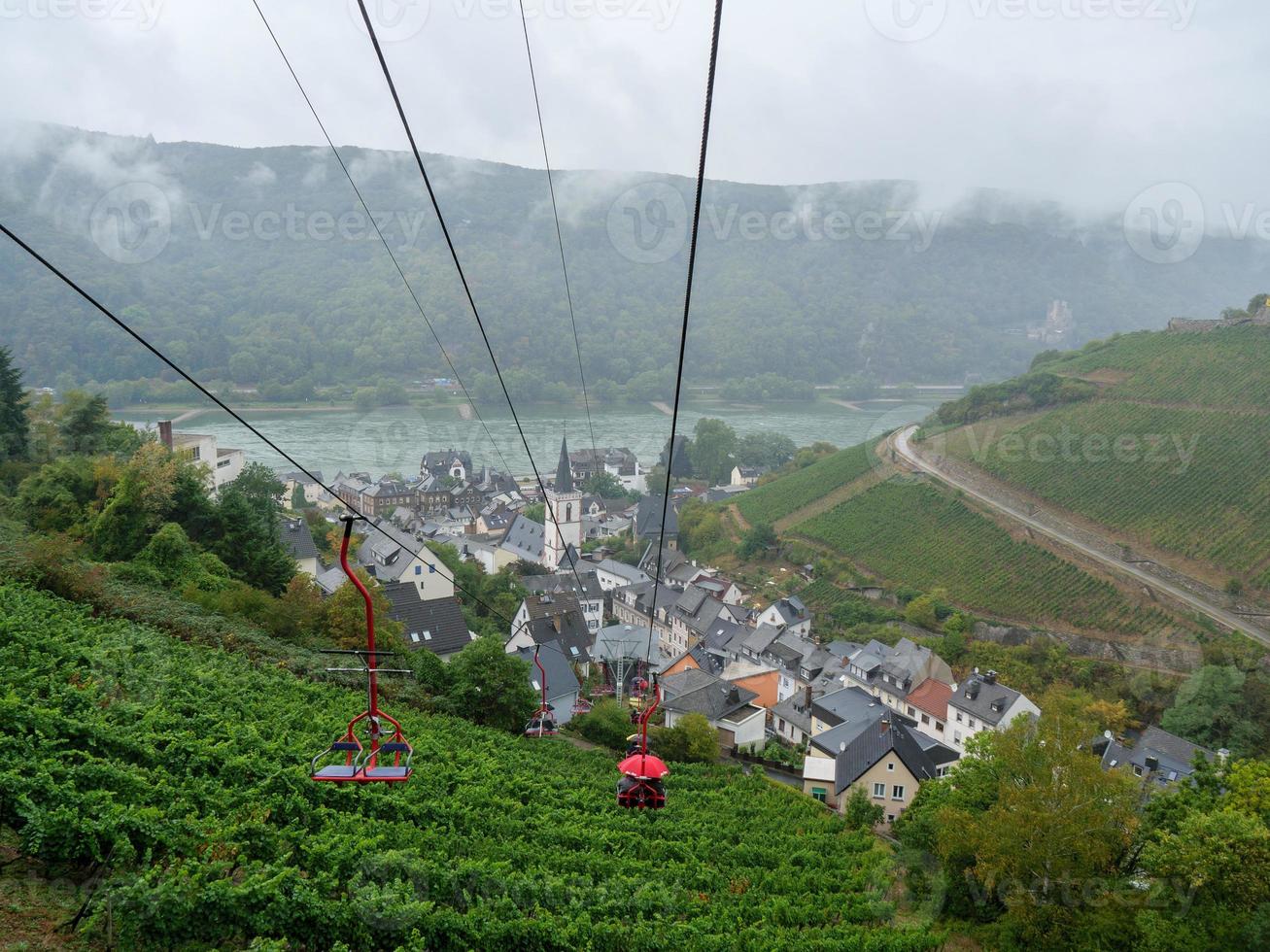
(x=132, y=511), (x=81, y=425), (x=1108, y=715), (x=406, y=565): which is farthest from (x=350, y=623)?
(x=1108, y=715)

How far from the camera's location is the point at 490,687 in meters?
15.3

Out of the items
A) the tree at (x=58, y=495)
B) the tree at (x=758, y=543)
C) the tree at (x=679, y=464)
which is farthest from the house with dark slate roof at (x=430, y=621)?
the tree at (x=679, y=464)

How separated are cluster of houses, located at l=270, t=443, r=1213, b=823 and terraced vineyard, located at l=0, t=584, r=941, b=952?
136 inches

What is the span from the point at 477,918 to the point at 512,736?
30.5 ft

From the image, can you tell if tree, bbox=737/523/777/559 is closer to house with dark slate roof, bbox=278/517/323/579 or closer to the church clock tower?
the church clock tower

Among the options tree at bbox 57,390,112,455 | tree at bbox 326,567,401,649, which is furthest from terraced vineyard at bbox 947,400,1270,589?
tree at bbox 57,390,112,455

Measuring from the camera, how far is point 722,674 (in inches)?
1075

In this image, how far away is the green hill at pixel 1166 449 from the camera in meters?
32.2

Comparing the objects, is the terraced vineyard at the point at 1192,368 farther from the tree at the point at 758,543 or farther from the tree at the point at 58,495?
the tree at the point at 58,495

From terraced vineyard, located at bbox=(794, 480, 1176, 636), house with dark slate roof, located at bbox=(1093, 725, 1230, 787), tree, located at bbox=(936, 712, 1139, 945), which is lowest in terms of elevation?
house with dark slate roof, located at bbox=(1093, 725, 1230, 787)

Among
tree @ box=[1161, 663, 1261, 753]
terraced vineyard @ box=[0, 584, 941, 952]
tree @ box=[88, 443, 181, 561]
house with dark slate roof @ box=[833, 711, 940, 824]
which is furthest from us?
tree @ box=[1161, 663, 1261, 753]

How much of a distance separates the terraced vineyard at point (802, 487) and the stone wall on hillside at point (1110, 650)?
16.8 meters

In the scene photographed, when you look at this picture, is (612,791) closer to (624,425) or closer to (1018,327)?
(624,425)

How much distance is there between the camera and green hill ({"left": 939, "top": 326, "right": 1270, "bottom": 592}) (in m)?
32.2
